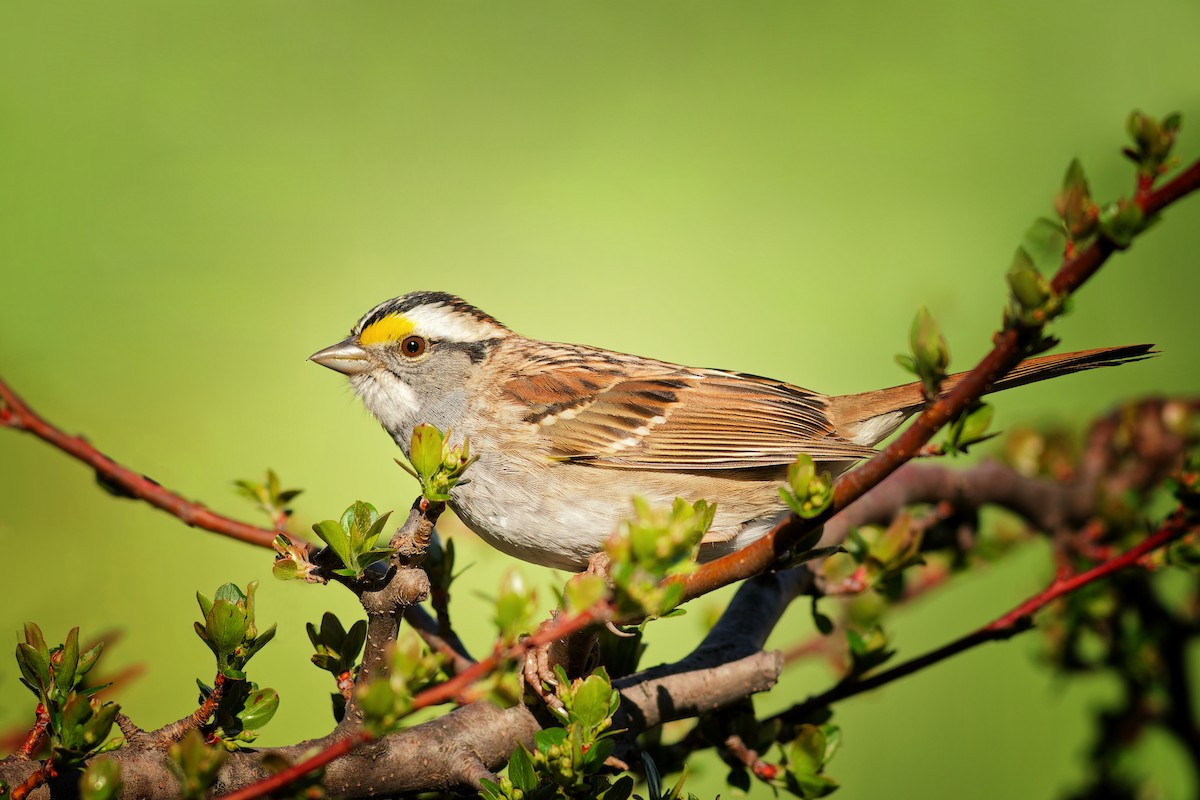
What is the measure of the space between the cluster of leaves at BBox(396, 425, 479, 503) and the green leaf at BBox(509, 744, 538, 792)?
0.21 m

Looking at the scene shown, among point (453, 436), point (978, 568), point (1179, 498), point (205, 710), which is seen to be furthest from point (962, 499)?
point (205, 710)

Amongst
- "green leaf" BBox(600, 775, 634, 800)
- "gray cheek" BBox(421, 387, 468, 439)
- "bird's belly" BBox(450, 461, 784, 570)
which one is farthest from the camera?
"gray cheek" BBox(421, 387, 468, 439)

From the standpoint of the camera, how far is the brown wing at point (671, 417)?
1.40 metres

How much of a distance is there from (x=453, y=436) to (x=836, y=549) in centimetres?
70

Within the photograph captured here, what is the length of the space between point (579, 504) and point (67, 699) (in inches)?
28.2

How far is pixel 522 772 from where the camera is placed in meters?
0.75

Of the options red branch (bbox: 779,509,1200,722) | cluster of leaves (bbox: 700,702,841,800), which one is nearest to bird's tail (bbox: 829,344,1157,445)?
red branch (bbox: 779,509,1200,722)

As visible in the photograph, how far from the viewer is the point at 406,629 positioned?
1.20 metres

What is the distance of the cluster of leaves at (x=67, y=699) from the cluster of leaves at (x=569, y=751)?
0.29m

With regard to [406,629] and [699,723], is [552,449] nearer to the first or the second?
[406,629]

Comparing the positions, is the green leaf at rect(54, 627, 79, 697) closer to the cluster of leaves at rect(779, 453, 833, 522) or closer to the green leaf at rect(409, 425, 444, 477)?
the green leaf at rect(409, 425, 444, 477)

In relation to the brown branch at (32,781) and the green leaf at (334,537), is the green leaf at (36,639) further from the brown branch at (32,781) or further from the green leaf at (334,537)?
the green leaf at (334,537)

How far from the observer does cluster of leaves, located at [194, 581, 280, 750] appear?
75 centimetres

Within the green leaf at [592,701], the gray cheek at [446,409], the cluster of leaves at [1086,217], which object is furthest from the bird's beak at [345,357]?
the cluster of leaves at [1086,217]
